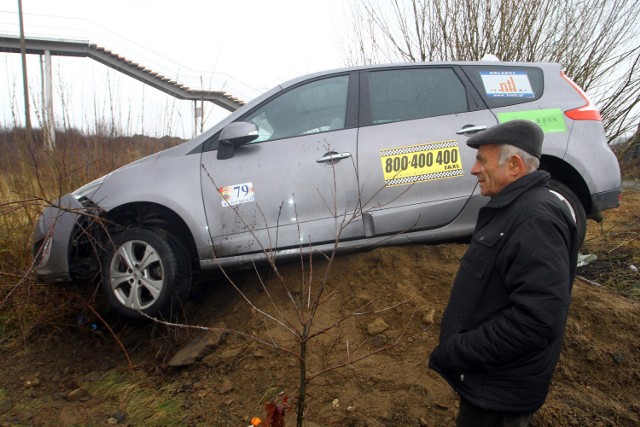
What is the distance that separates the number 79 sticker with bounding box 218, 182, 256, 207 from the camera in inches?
149

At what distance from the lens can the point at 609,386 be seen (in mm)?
3027

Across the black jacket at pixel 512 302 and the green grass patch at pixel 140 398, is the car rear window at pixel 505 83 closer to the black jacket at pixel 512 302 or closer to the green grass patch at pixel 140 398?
the black jacket at pixel 512 302

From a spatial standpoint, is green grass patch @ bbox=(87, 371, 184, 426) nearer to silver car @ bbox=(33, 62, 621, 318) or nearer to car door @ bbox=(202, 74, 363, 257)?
silver car @ bbox=(33, 62, 621, 318)

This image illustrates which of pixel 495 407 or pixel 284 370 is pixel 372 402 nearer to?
pixel 284 370

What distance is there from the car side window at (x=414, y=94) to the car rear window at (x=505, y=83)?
167mm

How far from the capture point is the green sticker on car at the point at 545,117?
392 cm

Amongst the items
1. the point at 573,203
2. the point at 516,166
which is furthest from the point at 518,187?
the point at 573,203

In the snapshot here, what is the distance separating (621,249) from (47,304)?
543 centimetres

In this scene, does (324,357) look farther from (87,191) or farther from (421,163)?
(87,191)

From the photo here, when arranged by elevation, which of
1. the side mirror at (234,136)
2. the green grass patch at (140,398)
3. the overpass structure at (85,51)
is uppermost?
the overpass structure at (85,51)

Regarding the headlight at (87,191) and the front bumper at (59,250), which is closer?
the front bumper at (59,250)

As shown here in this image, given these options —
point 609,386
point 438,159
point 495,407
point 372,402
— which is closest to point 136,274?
point 372,402

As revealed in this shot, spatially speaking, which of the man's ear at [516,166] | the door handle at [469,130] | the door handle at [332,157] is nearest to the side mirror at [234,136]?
the door handle at [332,157]

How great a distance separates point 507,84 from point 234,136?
88.6 inches
